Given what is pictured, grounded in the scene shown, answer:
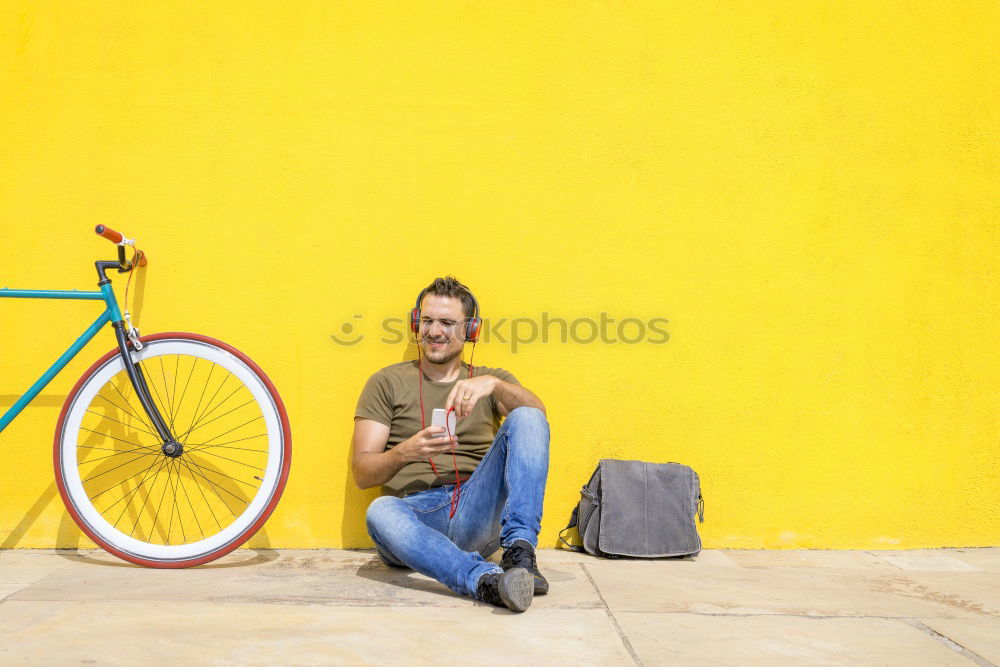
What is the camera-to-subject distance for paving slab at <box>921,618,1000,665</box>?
2.04m

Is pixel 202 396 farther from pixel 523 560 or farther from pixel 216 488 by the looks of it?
pixel 523 560

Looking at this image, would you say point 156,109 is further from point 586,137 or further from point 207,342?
point 586,137

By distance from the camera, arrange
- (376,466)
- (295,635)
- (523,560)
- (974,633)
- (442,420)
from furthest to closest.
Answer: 1. (376,466)
2. (442,420)
3. (523,560)
4. (974,633)
5. (295,635)

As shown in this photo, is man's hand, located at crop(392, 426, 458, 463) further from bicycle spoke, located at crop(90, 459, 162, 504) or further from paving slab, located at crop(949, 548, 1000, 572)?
paving slab, located at crop(949, 548, 1000, 572)

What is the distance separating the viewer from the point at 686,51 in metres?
3.24

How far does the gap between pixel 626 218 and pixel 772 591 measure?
1.43 metres

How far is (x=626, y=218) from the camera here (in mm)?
3236

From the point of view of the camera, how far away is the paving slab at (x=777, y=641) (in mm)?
1957

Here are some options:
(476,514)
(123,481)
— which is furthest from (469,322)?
(123,481)

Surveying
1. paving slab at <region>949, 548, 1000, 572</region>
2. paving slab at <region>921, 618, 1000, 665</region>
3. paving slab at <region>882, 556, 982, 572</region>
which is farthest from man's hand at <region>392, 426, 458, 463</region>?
paving slab at <region>949, 548, 1000, 572</region>

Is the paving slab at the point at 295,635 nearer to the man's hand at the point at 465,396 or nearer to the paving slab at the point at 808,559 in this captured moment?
the man's hand at the point at 465,396

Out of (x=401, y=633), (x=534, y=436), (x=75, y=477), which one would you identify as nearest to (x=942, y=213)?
(x=534, y=436)

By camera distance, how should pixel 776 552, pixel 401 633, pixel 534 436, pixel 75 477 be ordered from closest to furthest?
pixel 401 633
pixel 534 436
pixel 75 477
pixel 776 552

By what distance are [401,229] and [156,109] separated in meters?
1.03
